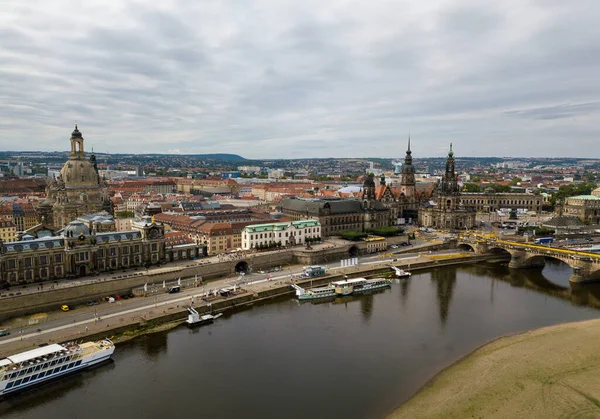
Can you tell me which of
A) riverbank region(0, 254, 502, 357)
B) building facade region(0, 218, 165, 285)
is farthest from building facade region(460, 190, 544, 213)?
building facade region(0, 218, 165, 285)

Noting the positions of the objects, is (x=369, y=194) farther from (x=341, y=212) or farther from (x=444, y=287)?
(x=444, y=287)

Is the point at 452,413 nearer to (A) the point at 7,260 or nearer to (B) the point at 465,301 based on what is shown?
(B) the point at 465,301

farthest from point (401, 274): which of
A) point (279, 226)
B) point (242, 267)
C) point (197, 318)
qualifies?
point (197, 318)

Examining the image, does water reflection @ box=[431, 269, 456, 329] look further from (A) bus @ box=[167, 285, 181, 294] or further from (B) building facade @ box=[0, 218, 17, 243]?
(B) building facade @ box=[0, 218, 17, 243]

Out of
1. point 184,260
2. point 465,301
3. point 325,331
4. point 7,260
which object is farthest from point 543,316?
point 7,260

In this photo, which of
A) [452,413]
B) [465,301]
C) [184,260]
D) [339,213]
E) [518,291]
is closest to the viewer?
[452,413]
